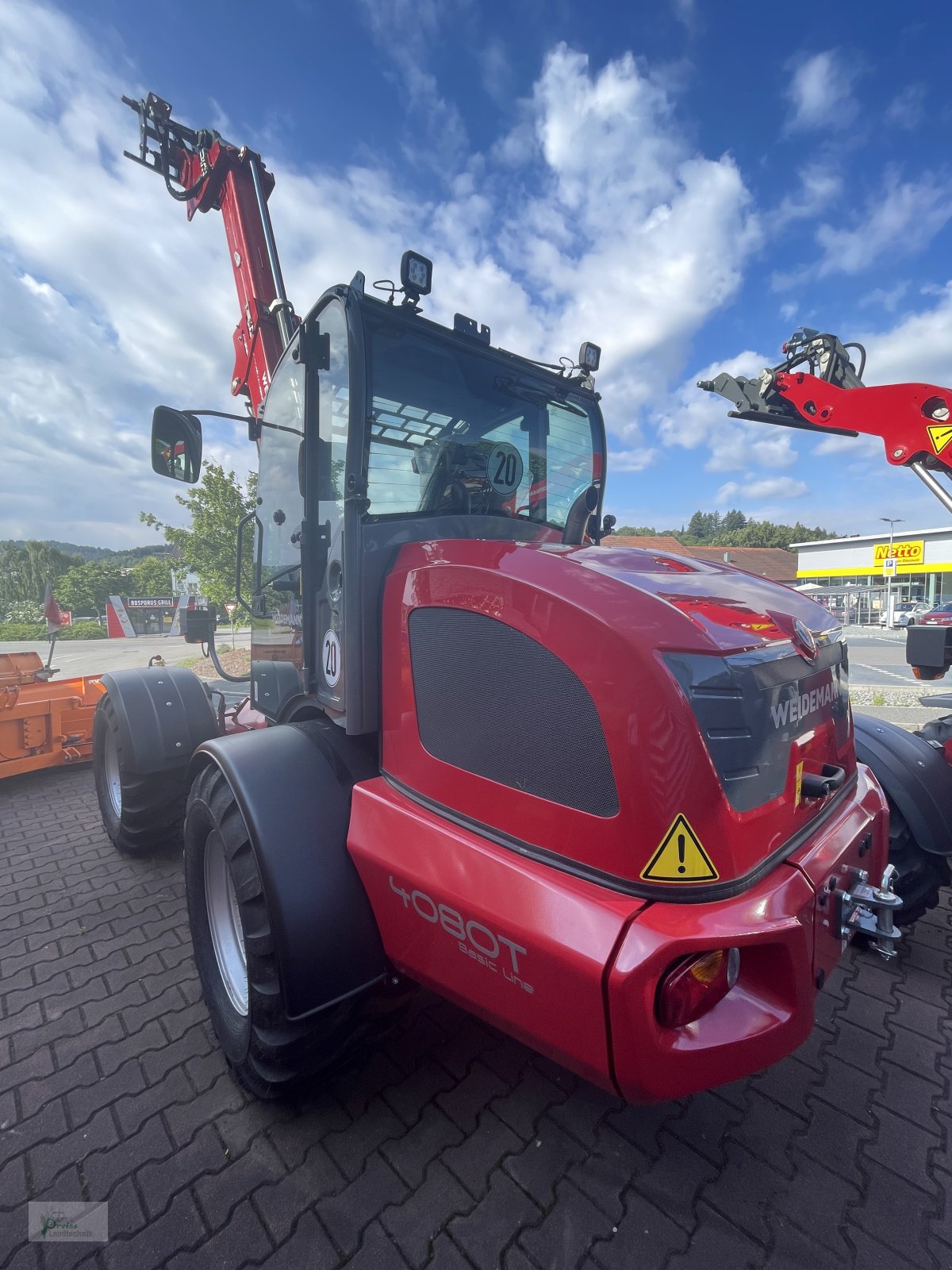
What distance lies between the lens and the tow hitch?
154 cm

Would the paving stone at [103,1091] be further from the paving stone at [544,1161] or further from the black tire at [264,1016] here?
the paving stone at [544,1161]

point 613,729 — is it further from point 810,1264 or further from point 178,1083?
point 178,1083

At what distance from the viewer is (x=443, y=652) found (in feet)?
5.67

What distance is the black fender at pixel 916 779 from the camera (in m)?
2.63

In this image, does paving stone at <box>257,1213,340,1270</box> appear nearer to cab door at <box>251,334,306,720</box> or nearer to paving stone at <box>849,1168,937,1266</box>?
paving stone at <box>849,1168,937,1266</box>

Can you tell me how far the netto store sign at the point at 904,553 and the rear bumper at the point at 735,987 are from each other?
34.5m

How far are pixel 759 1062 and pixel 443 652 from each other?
1.25m

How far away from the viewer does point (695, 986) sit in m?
1.28

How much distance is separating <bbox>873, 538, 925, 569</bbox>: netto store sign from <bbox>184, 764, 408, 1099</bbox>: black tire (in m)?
34.9

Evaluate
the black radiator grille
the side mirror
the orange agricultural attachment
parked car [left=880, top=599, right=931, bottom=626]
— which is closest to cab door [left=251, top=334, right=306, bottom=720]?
the side mirror

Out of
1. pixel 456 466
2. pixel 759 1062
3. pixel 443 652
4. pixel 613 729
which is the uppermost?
pixel 456 466

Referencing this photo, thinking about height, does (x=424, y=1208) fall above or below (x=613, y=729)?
below

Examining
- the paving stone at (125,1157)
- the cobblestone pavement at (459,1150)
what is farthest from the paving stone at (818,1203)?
the paving stone at (125,1157)

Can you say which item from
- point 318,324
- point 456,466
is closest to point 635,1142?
point 456,466
